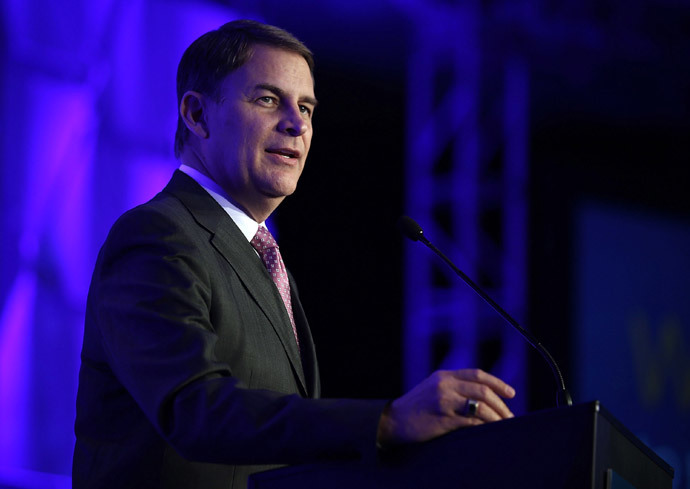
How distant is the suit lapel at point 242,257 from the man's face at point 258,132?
0.11m

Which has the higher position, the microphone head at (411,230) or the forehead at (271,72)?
the forehead at (271,72)

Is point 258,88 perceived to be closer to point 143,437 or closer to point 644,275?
point 143,437

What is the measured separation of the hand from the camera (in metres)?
1.15

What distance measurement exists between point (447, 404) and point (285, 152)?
0.93 meters

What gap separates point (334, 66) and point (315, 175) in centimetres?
72

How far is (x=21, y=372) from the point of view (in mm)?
3615

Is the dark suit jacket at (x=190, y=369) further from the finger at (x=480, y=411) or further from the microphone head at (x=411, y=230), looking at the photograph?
the microphone head at (x=411, y=230)

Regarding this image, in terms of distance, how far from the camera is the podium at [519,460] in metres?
1.07

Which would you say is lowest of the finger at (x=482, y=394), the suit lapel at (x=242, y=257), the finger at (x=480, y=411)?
the finger at (x=480, y=411)

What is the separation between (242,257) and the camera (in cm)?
172

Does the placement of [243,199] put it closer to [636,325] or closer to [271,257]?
[271,257]

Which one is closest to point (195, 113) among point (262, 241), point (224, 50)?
point (224, 50)

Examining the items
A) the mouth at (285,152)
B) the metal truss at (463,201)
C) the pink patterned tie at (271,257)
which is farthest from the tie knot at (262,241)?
the metal truss at (463,201)

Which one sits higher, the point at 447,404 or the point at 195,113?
the point at 195,113
